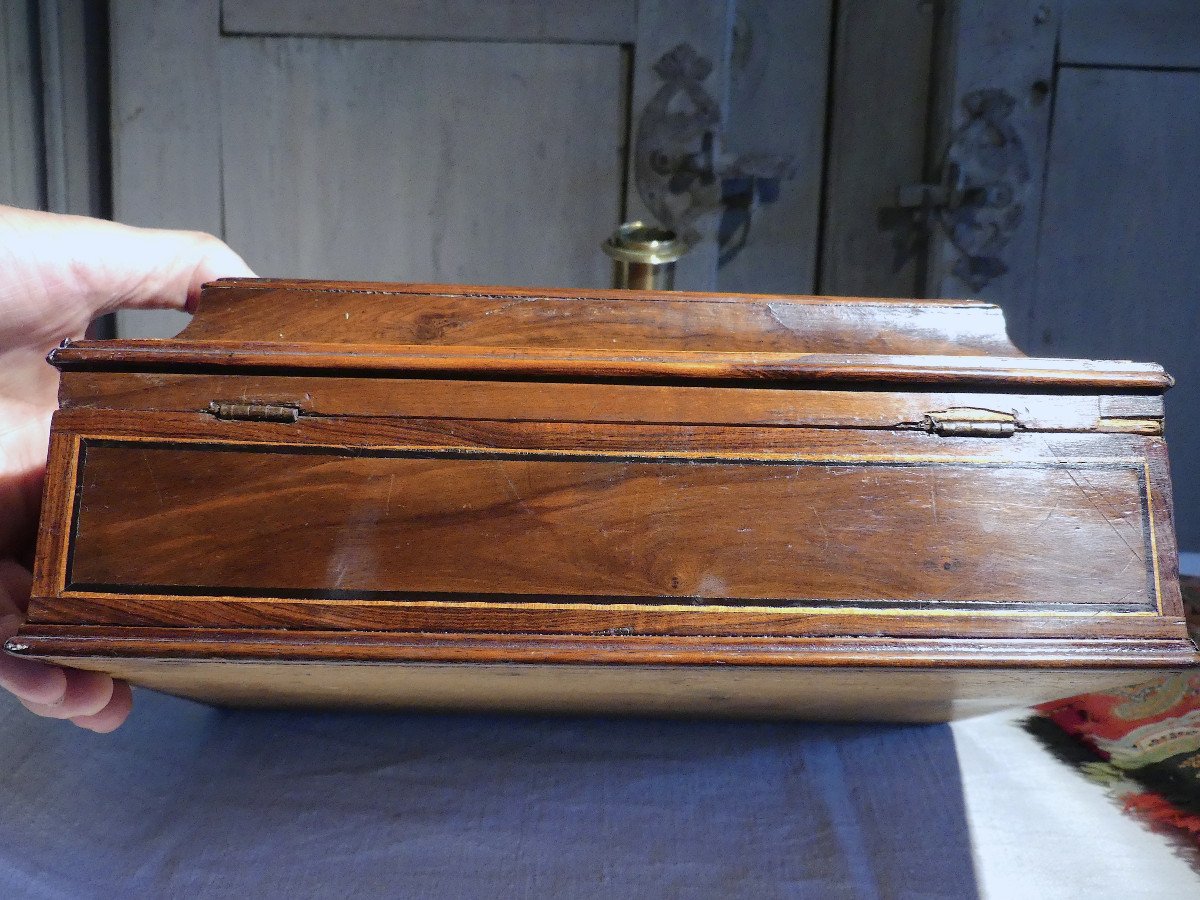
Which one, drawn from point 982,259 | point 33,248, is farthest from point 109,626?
point 982,259

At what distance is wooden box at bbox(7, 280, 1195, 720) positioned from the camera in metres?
0.77

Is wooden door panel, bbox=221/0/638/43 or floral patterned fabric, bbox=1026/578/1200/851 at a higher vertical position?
wooden door panel, bbox=221/0/638/43

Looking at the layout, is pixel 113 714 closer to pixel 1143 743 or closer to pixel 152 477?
pixel 152 477

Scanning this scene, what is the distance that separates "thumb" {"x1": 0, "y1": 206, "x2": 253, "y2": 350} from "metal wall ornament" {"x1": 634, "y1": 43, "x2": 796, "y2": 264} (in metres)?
0.75

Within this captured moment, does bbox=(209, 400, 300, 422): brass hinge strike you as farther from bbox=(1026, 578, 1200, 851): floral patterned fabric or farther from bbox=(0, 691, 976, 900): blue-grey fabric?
bbox=(1026, 578, 1200, 851): floral patterned fabric

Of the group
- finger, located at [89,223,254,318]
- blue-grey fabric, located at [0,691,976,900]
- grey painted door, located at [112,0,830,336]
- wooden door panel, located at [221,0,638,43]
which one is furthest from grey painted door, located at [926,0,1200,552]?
finger, located at [89,223,254,318]

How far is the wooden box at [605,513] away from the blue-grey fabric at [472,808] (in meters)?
0.22

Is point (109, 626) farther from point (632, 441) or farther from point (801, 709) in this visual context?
point (801, 709)

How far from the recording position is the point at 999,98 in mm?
1593

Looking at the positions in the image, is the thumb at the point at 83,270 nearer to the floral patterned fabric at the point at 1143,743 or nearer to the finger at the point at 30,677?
the finger at the point at 30,677

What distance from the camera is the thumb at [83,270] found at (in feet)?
3.43

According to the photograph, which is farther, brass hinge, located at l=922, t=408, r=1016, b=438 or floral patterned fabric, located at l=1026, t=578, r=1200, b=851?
floral patterned fabric, located at l=1026, t=578, r=1200, b=851

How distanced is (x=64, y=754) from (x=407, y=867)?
1.49 feet

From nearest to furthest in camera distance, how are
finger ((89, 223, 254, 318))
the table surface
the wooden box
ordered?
the wooden box < the table surface < finger ((89, 223, 254, 318))
